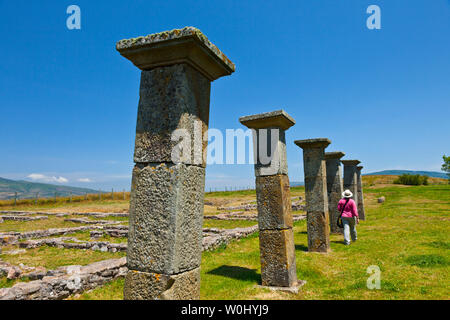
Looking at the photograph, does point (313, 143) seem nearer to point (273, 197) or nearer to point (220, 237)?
point (273, 197)

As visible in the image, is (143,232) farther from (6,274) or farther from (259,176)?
(6,274)

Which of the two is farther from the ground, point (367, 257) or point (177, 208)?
→ point (177, 208)

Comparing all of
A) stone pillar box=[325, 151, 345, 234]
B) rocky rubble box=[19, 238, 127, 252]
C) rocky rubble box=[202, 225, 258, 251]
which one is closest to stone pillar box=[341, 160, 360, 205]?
stone pillar box=[325, 151, 345, 234]

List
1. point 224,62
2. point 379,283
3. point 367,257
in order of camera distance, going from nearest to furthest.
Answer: point 224,62 → point 379,283 → point 367,257

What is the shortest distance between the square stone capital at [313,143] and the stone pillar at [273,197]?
2976mm

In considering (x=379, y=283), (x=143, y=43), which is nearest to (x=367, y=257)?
(x=379, y=283)

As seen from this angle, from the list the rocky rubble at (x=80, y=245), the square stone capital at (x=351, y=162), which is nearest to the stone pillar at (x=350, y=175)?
the square stone capital at (x=351, y=162)

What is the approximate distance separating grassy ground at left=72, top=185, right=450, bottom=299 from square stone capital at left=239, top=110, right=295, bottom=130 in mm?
3404

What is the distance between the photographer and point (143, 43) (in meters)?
3.17

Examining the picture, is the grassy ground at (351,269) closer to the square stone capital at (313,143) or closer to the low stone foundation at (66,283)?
the low stone foundation at (66,283)

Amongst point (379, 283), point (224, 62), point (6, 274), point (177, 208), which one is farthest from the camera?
point (6, 274)

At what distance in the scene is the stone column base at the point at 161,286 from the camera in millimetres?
2990

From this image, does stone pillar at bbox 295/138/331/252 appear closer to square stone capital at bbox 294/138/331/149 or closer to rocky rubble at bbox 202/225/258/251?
square stone capital at bbox 294/138/331/149
